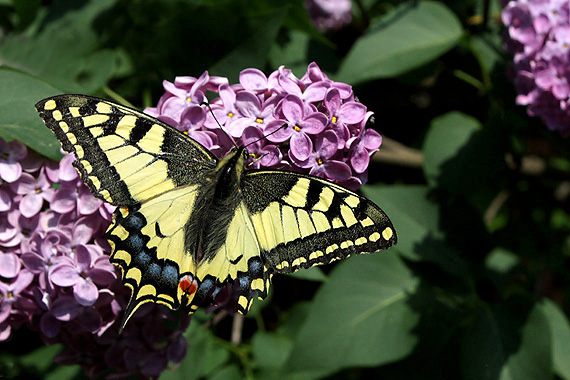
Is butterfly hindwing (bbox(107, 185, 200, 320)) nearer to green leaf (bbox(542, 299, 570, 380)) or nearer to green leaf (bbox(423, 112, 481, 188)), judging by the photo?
green leaf (bbox(423, 112, 481, 188))

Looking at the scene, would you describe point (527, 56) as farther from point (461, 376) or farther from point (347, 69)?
point (461, 376)

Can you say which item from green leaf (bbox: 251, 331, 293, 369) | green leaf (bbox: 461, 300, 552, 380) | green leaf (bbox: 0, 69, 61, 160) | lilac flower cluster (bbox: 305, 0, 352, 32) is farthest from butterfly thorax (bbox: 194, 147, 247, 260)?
lilac flower cluster (bbox: 305, 0, 352, 32)

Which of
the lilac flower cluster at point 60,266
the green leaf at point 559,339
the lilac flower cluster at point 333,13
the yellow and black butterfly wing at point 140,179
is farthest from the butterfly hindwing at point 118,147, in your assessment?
the lilac flower cluster at point 333,13

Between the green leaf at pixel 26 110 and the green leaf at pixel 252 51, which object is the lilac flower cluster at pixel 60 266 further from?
the green leaf at pixel 252 51

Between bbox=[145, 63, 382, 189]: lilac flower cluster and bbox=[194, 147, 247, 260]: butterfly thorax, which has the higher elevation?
bbox=[145, 63, 382, 189]: lilac flower cluster

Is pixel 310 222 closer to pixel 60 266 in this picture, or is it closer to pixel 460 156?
pixel 60 266

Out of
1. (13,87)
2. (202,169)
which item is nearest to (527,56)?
(202,169)
